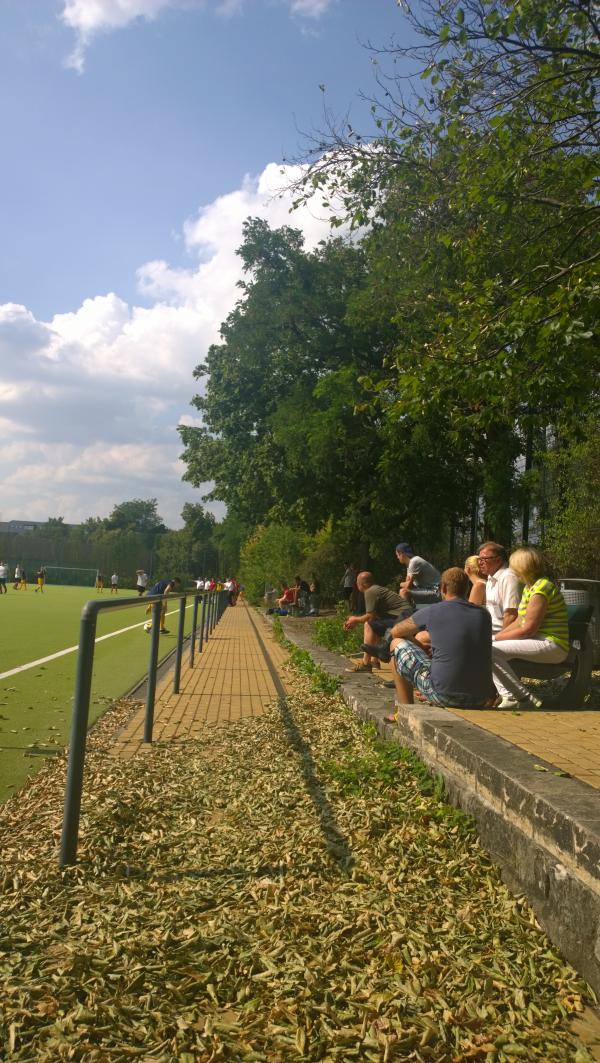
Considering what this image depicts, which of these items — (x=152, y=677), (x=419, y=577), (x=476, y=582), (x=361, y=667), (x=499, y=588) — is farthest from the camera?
(x=419, y=577)

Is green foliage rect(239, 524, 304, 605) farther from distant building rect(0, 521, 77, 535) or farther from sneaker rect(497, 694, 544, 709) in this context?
distant building rect(0, 521, 77, 535)

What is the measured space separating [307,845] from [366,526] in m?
21.5

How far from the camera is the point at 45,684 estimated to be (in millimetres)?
9555

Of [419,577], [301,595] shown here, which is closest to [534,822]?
[419,577]

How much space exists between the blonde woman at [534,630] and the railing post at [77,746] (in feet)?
11.8

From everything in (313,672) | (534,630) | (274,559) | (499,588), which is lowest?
(313,672)

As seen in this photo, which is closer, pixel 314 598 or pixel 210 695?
pixel 210 695

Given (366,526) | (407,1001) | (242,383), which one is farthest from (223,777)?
(242,383)

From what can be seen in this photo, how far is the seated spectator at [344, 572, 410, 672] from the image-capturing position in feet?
32.8

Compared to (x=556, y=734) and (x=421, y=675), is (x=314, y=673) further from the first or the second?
(x=556, y=734)

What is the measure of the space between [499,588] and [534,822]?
433 centimetres

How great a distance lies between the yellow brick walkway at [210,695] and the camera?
22.1ft

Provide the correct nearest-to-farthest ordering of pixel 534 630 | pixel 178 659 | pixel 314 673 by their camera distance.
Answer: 1. pixel 534 630
2. pixel 178 659
3. pixel 314 673

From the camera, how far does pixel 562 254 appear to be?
10047 mm
